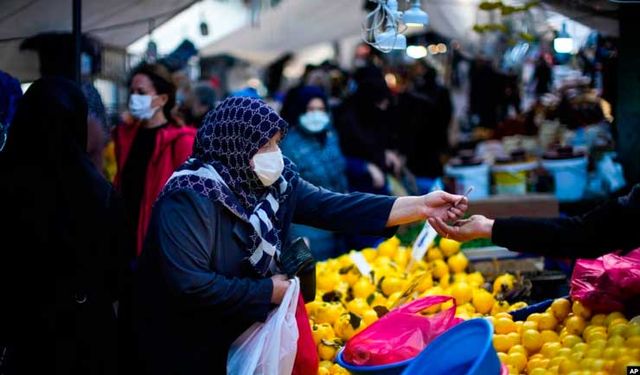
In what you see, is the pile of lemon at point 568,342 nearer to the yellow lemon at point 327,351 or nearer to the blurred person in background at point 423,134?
the yellow lemon at point 327,351

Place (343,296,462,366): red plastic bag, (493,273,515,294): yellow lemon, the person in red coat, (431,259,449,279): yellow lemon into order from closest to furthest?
1. (343,296,462,366): red plastic bag
2. (493,273,515,294): yellow lemon
3. (431,259,449,279): yellow lemon
4. the person in red coat

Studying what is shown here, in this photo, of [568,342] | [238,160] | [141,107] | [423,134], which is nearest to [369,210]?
[238,160]

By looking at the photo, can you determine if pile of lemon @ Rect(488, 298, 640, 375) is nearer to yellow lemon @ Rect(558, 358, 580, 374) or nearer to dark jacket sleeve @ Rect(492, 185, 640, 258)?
yellow lemon @ Rect(558, 358, 580, 374)

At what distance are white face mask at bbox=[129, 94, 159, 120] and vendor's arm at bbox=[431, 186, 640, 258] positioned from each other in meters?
2.57

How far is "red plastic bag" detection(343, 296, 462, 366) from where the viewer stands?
288 cm

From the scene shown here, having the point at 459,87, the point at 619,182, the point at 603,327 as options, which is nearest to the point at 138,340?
Answer: the point at 603,327

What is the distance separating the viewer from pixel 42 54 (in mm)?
4945

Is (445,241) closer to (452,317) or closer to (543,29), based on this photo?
(452,317)

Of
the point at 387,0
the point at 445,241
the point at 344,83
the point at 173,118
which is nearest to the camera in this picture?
the point at 387,0

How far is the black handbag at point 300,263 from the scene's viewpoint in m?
3.12

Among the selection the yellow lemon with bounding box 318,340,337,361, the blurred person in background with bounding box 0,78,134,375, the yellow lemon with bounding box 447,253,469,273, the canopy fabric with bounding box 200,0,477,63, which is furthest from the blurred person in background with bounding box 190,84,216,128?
the blurred person in background with bounding box 0,78,134,375

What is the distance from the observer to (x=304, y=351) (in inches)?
122

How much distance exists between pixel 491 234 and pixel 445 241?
167 centimetres

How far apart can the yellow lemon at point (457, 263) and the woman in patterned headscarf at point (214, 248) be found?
6.00ft
